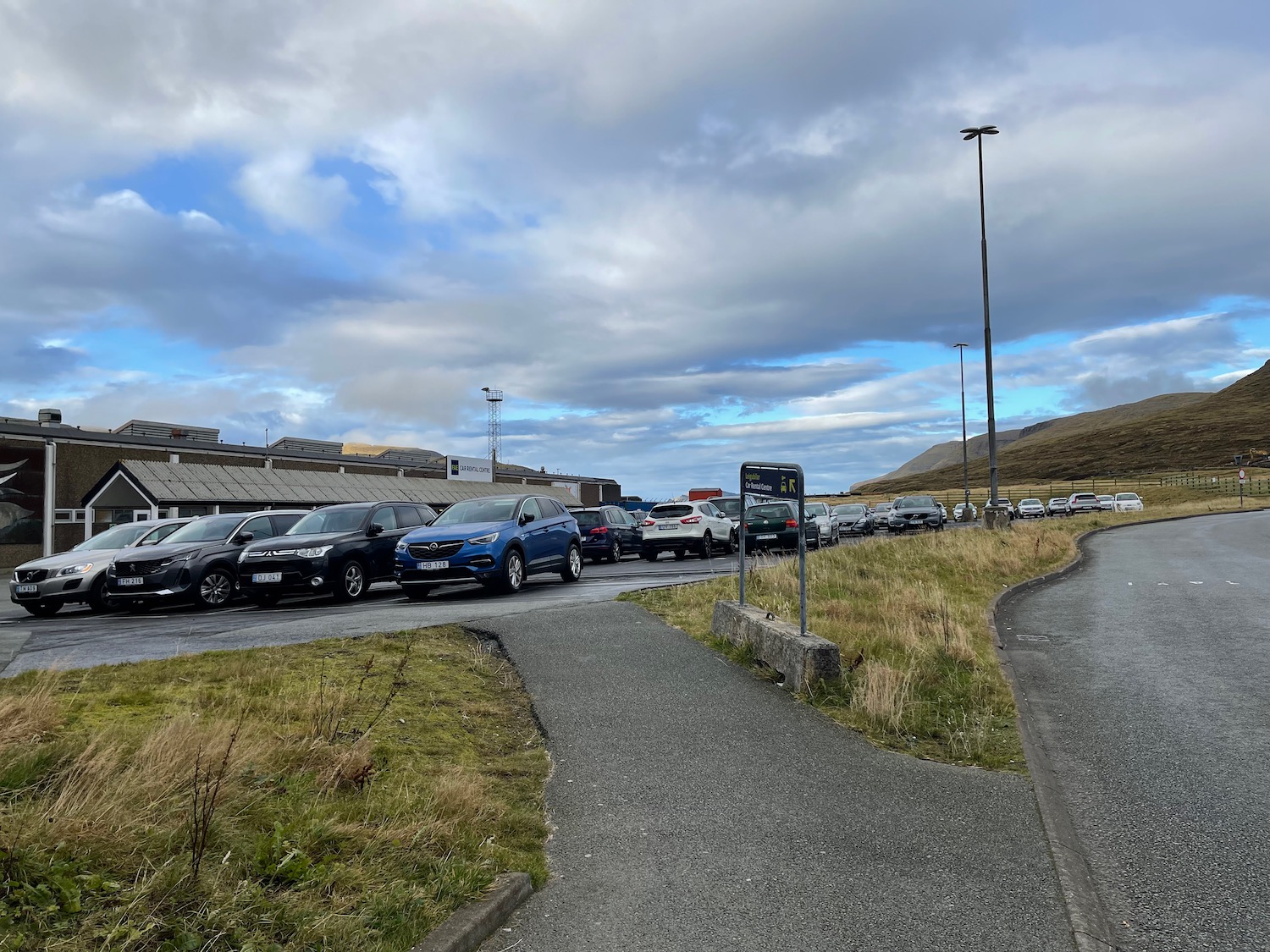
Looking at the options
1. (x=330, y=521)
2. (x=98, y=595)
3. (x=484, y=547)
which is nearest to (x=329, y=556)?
(x=330, y=521)

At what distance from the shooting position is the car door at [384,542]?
16.6m

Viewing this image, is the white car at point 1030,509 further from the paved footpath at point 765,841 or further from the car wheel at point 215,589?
the paved footpath at point 765,841

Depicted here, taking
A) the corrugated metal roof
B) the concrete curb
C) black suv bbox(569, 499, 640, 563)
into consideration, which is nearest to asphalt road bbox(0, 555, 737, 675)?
the concrete curb

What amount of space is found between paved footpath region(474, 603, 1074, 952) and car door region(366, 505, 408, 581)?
9.83 meters

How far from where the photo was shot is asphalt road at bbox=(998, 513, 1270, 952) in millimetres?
3939

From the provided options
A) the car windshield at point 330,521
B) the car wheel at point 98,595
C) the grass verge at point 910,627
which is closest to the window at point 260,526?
the car windshield at point 330,521

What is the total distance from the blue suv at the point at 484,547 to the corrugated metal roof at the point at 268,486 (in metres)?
7.97

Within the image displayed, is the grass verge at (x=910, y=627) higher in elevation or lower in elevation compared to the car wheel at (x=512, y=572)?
lower

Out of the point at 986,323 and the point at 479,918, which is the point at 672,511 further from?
the point at 479,918

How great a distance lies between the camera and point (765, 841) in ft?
14.9

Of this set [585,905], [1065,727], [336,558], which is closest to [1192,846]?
[1065,727]

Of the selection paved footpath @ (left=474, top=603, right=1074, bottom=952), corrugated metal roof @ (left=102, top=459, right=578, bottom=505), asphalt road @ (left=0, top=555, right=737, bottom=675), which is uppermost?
corrugated metal roof @ (left=102, top=459, right=578, bottom=505)

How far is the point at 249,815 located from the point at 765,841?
7.74 ft

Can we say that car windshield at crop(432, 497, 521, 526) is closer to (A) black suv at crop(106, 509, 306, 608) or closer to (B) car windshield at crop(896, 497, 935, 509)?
(A) black suv at crop(106, 509, 306, 608)
